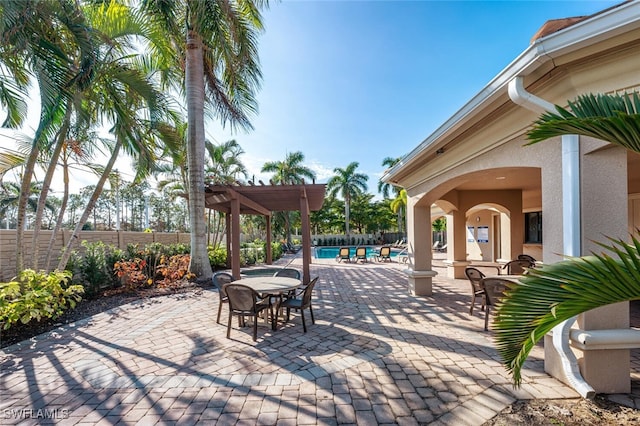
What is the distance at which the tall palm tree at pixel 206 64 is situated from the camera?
6992 millimetres

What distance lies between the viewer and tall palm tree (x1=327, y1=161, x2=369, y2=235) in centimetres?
3161

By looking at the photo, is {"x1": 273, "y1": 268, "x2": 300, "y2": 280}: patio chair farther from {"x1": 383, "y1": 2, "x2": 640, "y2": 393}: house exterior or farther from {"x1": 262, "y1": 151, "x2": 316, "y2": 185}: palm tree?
{"x1": 262, "y1": 151, "x2": 316, "y2": 185}: palm tree

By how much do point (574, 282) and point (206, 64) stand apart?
10.5 meters

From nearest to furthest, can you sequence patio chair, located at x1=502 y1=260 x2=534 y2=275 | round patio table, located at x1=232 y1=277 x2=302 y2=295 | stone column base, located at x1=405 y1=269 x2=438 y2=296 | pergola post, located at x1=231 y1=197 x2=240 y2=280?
round patio table, located at x1=232 y1=277 x2=302 y2=295, stone column base, located at x1=405 y1=269 x2=438 y2=296, patio chair, located at x1=502 y1=260 x2=534 y2=275, pergola post, located at x1=231 y1=197 x2=240 y2=280

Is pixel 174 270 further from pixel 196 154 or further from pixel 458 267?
pixel 458 267

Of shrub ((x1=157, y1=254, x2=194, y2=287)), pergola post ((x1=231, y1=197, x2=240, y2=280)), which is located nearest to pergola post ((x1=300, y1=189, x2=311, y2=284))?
pergola post ((x1=231, y1=197, x2=240, y2=280))

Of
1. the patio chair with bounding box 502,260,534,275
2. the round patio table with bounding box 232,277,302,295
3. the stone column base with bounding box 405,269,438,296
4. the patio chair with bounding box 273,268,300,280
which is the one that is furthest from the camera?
the patio chair with bounding box 502,260,534,275

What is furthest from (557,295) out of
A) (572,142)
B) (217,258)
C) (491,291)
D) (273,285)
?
(217,258)

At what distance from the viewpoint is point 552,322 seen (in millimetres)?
1577

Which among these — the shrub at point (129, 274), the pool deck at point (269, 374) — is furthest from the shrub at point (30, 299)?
the shrub at point (129, 274)

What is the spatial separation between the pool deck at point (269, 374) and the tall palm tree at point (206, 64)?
4260mm

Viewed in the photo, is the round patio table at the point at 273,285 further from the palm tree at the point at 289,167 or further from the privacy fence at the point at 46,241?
the palm tree at the point at 289,167

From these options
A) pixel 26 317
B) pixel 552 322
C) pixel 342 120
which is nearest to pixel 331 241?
pixel 342 120

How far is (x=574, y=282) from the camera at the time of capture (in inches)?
58.2
